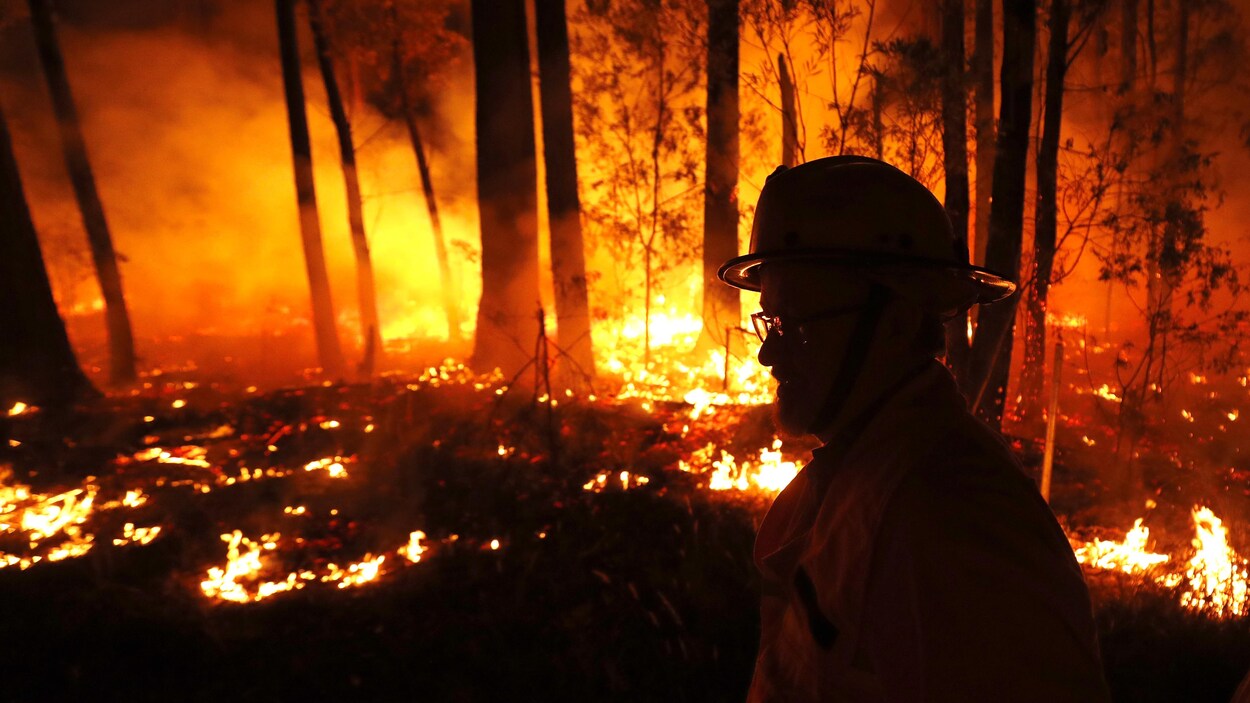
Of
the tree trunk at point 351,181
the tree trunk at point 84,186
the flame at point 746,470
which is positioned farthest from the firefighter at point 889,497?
the tree trunk at point 351,181

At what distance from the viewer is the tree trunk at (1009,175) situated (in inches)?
257

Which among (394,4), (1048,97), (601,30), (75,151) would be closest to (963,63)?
(1048,97)

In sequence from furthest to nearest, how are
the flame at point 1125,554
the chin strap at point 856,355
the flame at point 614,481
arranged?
the flame at point 614,481 → the flame at point 1125,554 → the chin strap at point 856,355

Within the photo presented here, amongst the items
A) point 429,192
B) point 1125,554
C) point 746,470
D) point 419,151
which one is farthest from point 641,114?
point 429,192

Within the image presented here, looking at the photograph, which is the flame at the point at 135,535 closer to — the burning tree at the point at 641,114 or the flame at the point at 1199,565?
the flame at the point at 1199,565

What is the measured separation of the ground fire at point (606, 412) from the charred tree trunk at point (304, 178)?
0.26 ft

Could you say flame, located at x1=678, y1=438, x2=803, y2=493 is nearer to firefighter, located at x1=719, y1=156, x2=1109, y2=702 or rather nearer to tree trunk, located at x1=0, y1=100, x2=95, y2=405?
firefighter, located at x1=719, y1=156, x2=1109, y2=702

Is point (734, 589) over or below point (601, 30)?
below

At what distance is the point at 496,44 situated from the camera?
37.2 ft

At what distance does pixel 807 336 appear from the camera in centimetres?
171

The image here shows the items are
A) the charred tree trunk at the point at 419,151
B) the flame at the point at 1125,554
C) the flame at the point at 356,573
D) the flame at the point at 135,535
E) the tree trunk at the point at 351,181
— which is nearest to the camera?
the flame at the point at 356,573

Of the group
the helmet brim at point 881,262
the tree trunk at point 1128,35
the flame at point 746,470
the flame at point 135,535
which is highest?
the tree trunk at point 1128,35

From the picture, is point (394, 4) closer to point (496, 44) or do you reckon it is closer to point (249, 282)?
point (496, 44)

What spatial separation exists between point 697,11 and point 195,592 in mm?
10016
